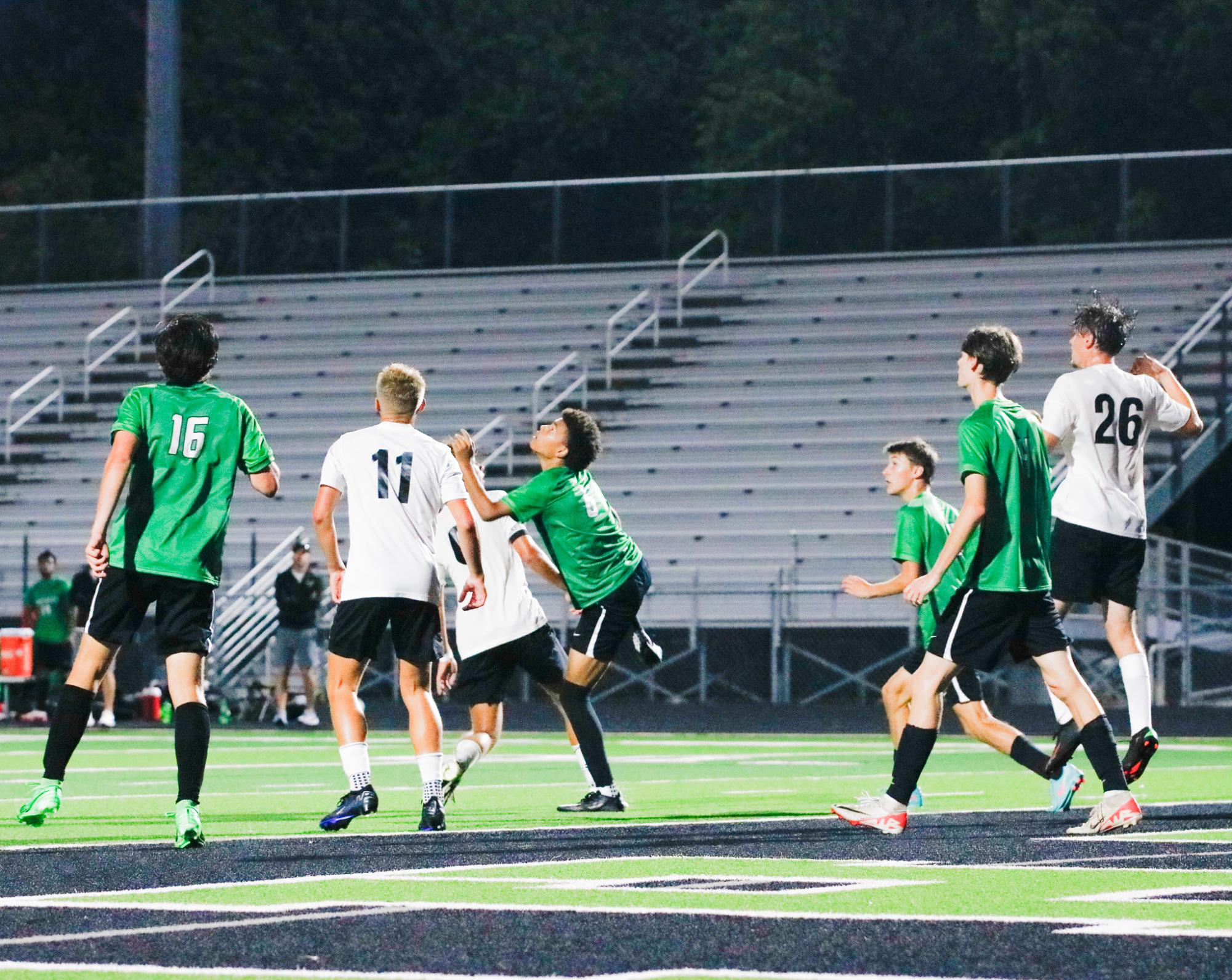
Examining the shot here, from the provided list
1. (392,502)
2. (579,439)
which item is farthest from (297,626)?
(392,502)

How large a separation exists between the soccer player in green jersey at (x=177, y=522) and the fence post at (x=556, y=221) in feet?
80.6

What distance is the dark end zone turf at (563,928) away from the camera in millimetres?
6000

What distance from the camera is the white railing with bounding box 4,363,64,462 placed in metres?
32.8

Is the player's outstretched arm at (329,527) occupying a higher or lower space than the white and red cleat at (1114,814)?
higher

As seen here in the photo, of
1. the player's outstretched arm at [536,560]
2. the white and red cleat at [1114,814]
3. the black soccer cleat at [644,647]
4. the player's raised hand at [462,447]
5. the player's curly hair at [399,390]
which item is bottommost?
the white and red cleat at [1114,814]

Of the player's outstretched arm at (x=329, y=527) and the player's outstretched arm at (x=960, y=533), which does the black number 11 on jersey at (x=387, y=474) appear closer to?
the player's outstretched arm at (x=329, y=527)

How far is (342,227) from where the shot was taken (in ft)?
115

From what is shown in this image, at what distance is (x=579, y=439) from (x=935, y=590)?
1.79m

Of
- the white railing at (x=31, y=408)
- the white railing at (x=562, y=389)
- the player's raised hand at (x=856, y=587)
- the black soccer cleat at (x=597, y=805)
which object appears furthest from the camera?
the white railing at (x=31, y=408)

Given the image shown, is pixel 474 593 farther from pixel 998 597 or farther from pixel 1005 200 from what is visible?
pixel 1005 200

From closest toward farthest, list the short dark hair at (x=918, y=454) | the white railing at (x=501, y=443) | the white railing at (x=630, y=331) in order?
the short dark hair at (x=918, y=454) → the white railing at (x=501, y=443) → the white railing at (x=630, y=331)

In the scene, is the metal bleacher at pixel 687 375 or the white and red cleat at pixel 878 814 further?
the metal bleacher at pixel 687 375

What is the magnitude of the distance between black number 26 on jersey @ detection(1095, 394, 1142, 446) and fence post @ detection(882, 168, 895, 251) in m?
21.1

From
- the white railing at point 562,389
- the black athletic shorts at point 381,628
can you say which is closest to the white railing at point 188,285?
the white railing at point 562,389
